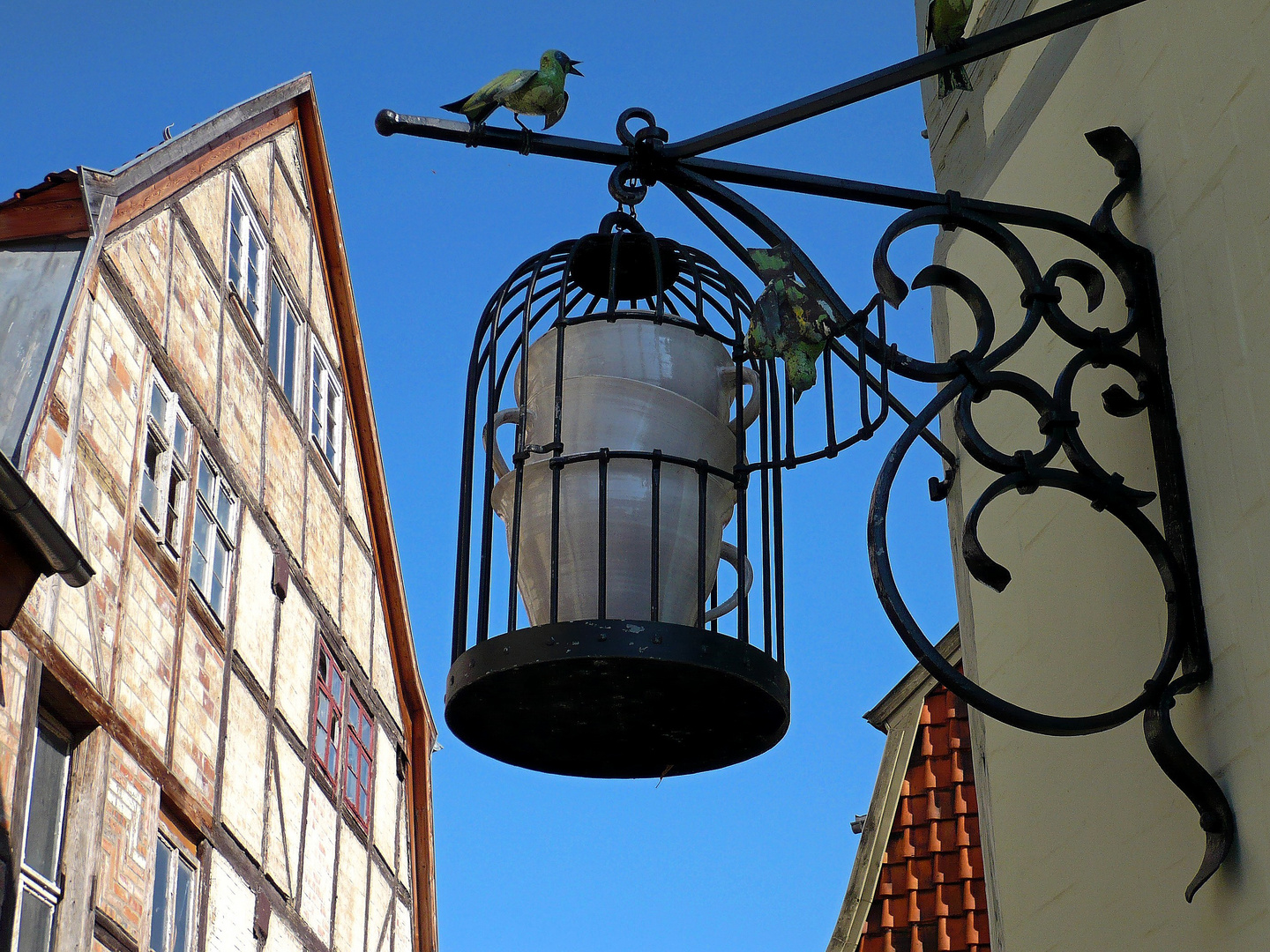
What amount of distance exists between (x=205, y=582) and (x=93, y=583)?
136 centimetres

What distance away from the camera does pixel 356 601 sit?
1021 cm

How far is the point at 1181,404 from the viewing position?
2.29 metres

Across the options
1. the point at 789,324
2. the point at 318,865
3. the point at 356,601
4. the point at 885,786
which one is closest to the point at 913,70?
the point at 789,324

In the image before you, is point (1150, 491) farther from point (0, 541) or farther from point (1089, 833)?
point (0, 541)

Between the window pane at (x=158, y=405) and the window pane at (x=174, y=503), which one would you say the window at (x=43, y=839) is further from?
the window pane at (x=158, y=405)

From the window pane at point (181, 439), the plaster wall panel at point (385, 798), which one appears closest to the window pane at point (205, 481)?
the window pane at point (181, 439)

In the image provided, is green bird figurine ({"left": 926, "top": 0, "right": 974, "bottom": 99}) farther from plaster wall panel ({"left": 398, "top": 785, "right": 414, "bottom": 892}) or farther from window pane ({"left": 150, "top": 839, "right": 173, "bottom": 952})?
plaster wall panel ({"left": 398, "top": 785, "right": 414, "bottom": 892})

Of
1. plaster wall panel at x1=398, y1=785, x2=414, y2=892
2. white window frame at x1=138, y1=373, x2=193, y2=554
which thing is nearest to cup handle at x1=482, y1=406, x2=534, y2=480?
white window frame at x1=138, y1=373, x2=193, y2=554

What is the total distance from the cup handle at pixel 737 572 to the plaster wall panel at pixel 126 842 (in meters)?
4.01

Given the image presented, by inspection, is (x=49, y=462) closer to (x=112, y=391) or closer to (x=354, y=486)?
(x=112, y=391)

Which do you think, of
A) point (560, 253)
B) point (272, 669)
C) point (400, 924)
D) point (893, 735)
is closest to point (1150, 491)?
point (560, 253)

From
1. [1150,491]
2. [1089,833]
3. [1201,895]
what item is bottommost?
[1201,895]

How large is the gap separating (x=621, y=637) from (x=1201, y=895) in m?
0.88

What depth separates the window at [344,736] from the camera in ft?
29.9
